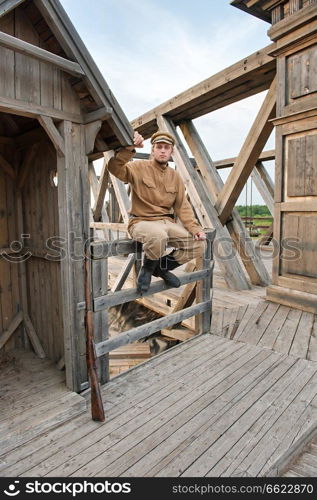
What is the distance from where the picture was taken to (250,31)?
5.01 metres

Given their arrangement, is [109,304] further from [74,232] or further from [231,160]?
[231,160]

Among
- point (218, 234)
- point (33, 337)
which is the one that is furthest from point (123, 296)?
point (218, 234)

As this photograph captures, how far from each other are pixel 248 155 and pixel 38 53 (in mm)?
3076

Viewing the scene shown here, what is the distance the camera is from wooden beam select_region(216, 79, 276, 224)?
404 cm

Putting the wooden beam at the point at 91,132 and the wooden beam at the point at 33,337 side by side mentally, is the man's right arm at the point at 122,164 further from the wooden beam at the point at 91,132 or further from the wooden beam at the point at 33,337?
the wooden beam at the point at 33,337

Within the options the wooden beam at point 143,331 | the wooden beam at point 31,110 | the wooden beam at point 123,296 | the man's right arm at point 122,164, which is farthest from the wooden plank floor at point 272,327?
the wooden beam at point 31,110

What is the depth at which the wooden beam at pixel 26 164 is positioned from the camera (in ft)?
10.6

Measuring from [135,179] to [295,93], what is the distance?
2413 mm

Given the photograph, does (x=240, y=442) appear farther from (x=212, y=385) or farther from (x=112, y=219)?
(x=112, y=219)

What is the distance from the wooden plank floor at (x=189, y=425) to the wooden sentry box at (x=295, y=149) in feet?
4.29

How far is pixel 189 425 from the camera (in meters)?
1.89

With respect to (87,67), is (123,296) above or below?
below

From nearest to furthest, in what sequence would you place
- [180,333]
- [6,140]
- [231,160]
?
[6,140], [180,333], [231,160]

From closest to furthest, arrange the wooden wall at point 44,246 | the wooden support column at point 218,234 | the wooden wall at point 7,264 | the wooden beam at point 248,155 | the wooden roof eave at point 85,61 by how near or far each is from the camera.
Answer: the wooden roof eave at point 85,61 < the wooden wall at point 44,246 < the wooden wall at point 7,264 < the wooden beam at point 248,155 < the wooden support column at point 218,234
